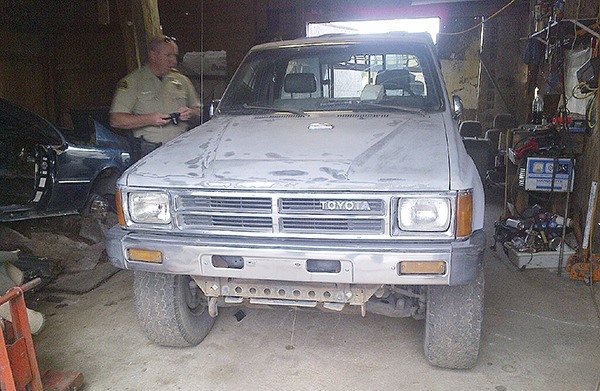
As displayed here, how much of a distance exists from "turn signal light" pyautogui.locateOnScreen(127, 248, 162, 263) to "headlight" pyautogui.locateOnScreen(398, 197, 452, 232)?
123 cm

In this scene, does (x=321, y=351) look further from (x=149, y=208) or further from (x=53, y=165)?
(x=53, y=165)

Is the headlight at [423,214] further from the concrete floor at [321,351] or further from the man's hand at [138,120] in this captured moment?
the man's hand at [138,120]

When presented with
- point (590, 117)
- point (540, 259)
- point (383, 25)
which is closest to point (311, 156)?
point (540, 259)

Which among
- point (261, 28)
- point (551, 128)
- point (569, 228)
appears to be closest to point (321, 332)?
point (569, 228)

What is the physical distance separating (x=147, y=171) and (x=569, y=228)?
4.04 metres

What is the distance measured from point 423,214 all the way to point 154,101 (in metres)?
2.98

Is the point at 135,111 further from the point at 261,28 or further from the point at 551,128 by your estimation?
the point at 261,28

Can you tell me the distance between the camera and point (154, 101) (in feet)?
14.6

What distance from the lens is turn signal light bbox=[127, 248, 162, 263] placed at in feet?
8.38

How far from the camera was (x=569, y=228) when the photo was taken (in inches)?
189

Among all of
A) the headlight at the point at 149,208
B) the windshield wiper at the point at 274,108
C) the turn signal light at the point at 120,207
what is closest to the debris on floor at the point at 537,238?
the windshield wiper at the point at 274,108

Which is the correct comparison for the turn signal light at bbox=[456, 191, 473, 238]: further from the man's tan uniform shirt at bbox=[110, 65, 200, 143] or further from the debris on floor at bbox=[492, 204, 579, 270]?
the man's tan uniform shirt at bbox=[110, 65, 200, 143]

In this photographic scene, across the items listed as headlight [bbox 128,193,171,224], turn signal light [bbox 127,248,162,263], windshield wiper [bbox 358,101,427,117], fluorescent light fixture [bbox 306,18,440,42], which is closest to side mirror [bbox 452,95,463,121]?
windshield wiper [bbox 358,101,427,117]

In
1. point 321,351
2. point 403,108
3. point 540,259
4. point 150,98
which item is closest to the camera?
point 321,351
